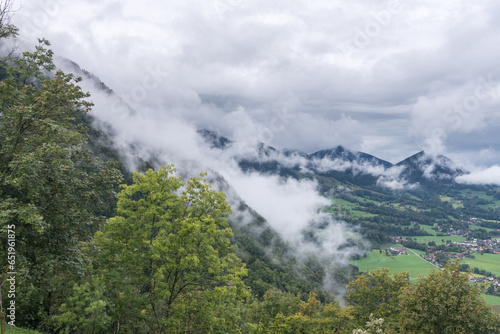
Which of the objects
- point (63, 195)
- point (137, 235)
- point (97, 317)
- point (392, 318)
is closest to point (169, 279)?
point (137, 235)

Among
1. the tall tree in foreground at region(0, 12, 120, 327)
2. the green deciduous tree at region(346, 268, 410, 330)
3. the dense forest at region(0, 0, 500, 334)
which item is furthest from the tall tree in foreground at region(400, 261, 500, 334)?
the tall tree in foreground at region(0, 12, 120, 327)

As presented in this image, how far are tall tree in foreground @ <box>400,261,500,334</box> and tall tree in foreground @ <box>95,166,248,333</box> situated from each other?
12203mm

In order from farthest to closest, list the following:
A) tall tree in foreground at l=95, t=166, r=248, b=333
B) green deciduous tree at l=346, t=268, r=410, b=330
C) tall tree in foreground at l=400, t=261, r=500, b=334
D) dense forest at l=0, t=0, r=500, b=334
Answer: green deciduous tree at l=346, t=268, r=410, b=330 < tall tree in foreground at l=400, t=261, r=500, b=334 < tall tree in foreground at l=95, t=166, r=248, b=333 < dense forest at l=0, t=0, r=500, b=334

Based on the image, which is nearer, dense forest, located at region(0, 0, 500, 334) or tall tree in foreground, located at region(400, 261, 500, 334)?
dense forest, located at region(0, 0, 500, 334)

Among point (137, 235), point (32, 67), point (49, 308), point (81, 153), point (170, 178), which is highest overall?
point (32, 67)

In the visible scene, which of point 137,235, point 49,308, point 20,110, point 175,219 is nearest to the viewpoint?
point 20,110

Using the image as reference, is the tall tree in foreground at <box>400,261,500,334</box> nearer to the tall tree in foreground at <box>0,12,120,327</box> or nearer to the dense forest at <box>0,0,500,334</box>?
the dense forest at <box>0,0,500,334</box>

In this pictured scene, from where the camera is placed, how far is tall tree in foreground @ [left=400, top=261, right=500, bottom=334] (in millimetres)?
17781

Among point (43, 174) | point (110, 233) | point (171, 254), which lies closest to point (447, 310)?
point (171, 254)

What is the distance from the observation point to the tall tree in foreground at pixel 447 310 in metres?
17.8

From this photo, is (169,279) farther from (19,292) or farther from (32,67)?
(32,67)

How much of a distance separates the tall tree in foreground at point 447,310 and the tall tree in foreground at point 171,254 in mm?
12203

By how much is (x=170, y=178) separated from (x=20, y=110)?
9.19m

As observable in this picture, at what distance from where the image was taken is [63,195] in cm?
1466
